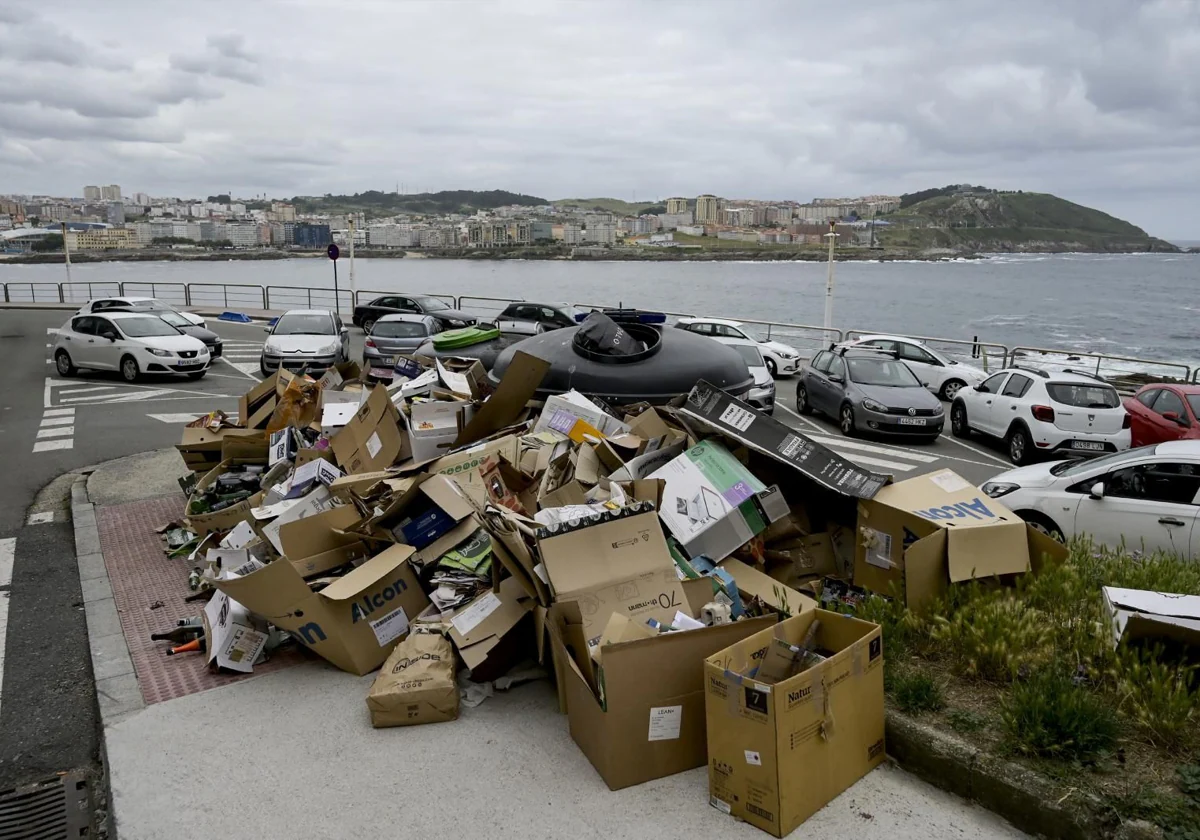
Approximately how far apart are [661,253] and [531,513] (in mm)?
137740

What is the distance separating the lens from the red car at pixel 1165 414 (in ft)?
44.3

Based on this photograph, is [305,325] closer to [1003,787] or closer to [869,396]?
[869,396]

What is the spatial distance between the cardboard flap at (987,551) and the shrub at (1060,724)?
1.36 metres

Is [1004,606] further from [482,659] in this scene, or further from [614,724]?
[482,659]

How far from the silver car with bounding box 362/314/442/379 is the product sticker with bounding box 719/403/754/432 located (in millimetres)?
14892

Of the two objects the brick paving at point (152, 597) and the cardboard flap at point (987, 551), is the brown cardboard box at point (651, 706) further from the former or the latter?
the brick paving at point (152, 597)

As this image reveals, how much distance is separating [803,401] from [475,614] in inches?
568

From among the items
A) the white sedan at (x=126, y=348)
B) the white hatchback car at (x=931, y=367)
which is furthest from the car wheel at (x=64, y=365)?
the white hatchback car at (x=931, y=367)

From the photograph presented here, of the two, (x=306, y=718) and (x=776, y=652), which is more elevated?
A: (x=776, y=652)

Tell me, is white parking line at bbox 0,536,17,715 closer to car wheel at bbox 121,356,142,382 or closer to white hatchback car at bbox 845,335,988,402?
car wheel at bbox 121,356,142,382

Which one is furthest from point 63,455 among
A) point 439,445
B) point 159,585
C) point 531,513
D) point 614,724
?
point 614,724

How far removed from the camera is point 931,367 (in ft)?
70.3

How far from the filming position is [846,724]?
4148 millimetres

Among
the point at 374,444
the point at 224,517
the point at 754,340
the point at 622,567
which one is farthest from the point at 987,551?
the point at 754,340
